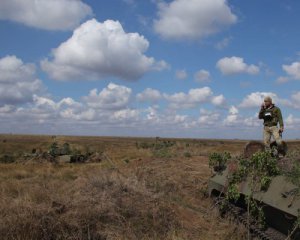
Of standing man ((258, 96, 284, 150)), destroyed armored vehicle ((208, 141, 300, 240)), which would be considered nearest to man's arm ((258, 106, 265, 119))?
standing man ((258, 96, 284, 150))

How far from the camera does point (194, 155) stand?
70.7ft

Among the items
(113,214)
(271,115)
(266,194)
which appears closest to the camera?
(266,194)

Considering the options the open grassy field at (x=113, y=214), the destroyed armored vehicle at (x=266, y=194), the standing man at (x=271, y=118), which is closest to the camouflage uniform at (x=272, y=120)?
the standing man at (x=271, y=118)

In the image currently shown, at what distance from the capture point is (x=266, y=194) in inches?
329

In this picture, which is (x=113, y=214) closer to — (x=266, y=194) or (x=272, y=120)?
(x=266, y=194)

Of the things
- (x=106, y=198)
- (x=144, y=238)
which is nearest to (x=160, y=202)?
(x=106, y=198)

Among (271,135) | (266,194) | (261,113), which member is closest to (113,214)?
(266,194)

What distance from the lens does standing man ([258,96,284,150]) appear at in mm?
12141

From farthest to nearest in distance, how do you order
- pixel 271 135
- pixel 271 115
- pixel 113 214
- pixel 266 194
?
pixel 271 135 < pixel 271 115 < pixel 113 214 < pixel 266 194

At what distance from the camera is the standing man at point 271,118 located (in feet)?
39.8

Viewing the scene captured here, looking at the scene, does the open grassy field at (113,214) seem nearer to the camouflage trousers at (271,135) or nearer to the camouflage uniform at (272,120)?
the camouflage trousers at (271,135)

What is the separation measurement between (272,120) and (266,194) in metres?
4.29

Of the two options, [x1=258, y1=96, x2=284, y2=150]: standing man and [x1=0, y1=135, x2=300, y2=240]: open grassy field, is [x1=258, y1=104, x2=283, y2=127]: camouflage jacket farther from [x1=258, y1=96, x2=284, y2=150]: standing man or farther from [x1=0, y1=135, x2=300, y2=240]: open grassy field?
[x1=0, y1=135, x2=300, y2=240]: open grassy field

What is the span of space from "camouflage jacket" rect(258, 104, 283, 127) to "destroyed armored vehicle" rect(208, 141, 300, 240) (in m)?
0.99
